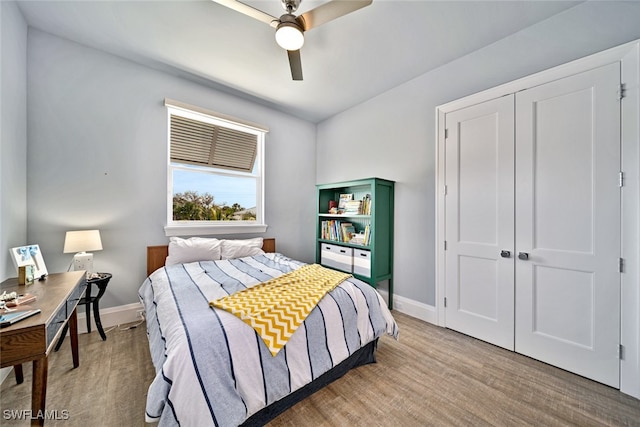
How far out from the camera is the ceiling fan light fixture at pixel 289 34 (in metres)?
1.65

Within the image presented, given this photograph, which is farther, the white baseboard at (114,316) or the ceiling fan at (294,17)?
the white baseboard at (114,316)

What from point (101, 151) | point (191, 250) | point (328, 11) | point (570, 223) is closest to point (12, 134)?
point (101, 151)

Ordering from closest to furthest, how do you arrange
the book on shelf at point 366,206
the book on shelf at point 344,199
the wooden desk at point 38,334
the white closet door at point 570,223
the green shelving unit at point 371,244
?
1. the wooden desk at point 38,334
2. the white closet door at point 570,223
3. the green shelving unit at point 371,244
4. the book on shelf at point 366,206
5. the book on shelf at point 344,199

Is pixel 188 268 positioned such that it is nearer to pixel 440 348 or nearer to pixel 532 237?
pixel 440 348

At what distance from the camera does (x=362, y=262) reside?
3.06 m

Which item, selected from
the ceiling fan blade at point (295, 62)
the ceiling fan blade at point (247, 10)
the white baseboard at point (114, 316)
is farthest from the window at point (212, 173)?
the ceiling fan blade at point (247, 10)

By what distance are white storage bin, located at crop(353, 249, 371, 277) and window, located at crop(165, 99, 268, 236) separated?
141cm

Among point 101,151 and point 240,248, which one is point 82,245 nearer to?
point 101,151

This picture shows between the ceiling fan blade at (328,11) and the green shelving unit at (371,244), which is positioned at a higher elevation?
the ceiling fan blade at (328,11)

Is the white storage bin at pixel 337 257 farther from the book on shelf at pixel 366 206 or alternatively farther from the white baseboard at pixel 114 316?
the white baseboard at pixel 114 316

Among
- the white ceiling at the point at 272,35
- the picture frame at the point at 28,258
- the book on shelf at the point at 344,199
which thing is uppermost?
the white ceiling at the point at 272,35

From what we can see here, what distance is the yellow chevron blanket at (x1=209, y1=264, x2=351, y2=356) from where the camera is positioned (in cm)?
134

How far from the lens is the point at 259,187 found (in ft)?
11.9

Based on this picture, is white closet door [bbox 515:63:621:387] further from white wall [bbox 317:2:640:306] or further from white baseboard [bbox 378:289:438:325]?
white baseboard [bbox 378:289:438:325]
